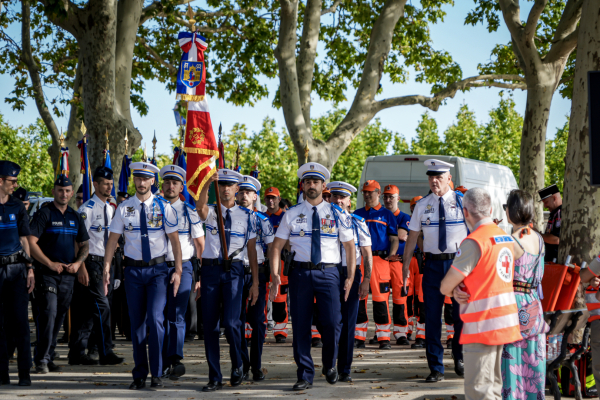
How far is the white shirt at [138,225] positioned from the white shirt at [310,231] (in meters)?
1.18

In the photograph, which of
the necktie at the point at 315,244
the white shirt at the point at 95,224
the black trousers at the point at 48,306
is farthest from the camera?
the white shirt at the point at 95,224

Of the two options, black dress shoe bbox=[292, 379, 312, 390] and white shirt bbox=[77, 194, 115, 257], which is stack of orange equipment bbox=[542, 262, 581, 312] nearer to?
black dress shoe bbox=[292, 379, 312, 390]

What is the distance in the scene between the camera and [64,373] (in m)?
7.86

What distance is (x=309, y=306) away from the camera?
23.3 feet

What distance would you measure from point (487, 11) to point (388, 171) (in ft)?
19.1

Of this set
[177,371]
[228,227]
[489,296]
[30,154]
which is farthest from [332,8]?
[30,154]

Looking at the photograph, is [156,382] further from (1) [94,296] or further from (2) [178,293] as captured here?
(1) [94,296]

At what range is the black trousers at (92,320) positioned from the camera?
8.37m

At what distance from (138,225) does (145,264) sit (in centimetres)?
42

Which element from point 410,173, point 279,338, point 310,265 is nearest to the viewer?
point 310,265

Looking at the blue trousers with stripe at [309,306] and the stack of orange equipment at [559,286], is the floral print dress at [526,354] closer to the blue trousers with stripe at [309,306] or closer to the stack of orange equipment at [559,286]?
the stack of orange equipment at [559,286]

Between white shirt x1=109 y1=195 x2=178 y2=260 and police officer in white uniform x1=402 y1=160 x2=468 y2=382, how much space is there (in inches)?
105

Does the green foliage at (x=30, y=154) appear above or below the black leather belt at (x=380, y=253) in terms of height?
above

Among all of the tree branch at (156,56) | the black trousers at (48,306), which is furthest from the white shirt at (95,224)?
the tree branch at (156,56)
